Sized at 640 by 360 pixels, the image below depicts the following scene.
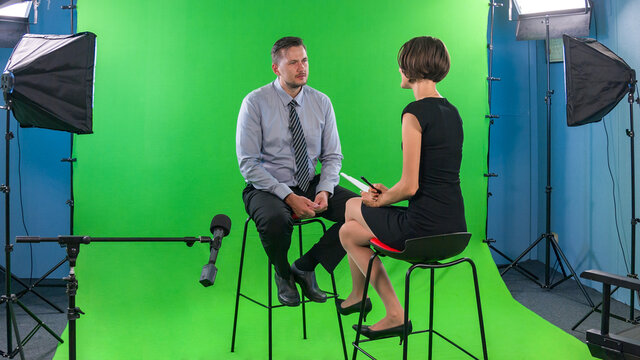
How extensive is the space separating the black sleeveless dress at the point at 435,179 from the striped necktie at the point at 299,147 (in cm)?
81

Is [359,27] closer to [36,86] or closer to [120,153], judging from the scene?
[120,153]

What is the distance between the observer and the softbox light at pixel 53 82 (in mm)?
2535

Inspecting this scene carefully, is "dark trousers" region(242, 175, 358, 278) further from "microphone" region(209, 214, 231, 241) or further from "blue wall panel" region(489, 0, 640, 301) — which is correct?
"blue wall panel" region(489, 0, 640, 301)

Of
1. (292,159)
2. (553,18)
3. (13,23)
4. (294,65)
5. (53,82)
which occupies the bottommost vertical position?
(292,159)

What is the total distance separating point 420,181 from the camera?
2.06 meters

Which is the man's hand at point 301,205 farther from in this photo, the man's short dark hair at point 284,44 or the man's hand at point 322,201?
the man's short dark hair at point 284,44

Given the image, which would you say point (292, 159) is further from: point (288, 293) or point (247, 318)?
point (247, 318)

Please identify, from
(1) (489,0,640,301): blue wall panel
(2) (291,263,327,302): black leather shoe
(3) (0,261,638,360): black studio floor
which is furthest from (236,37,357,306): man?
(1) (489,0,640,301): blue wall panel

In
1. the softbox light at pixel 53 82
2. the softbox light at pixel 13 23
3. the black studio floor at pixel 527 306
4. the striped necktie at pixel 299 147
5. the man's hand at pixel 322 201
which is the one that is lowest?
the black studio floor at pixel 527 306

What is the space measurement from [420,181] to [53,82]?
1.83m

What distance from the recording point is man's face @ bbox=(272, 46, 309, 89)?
2.69 metres

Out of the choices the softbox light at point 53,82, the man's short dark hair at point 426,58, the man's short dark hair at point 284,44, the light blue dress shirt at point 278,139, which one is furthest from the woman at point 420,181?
the softbox light at point 53,82

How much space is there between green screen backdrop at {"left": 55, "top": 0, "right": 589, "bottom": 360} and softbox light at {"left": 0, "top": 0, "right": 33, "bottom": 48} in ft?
2.06

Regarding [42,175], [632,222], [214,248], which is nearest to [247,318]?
[214,248]
